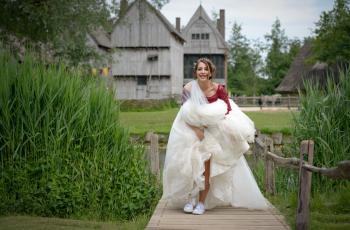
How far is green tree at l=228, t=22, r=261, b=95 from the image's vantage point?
209 feet

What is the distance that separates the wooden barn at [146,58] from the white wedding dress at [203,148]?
38156 mm

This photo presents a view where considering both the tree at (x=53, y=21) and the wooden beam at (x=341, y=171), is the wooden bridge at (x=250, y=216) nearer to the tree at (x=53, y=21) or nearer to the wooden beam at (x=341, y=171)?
the wooden beam at (x=341, y=171)

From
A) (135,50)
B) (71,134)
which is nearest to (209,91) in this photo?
(71,134)

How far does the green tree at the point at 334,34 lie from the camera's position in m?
32.8

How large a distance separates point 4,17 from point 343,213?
10.8m

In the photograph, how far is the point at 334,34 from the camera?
3325 centimetres

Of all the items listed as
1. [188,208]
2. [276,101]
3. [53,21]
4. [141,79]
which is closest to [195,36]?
[141,79]

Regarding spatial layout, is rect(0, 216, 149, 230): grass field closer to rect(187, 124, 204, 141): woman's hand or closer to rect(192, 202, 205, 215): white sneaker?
rect(192, 202, 205, 215): white sneaker

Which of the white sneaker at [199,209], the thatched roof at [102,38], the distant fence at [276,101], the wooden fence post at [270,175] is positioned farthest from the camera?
the distant fence at [276,101]

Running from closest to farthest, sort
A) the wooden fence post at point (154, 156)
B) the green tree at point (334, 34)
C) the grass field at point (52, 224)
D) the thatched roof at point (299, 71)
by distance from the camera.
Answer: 1. the grass field at point (52, 224)
2. the wooden fence post at point (154, 156)
3. the green tree at point (334, 34)
4. the thatched roof at point (299, 71)

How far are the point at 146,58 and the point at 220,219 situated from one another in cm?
3961

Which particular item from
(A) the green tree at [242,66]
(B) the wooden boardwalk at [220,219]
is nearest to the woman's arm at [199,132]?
(B) the wooden boardwalk at [220,219]

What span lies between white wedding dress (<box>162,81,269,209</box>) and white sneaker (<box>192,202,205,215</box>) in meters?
0.14

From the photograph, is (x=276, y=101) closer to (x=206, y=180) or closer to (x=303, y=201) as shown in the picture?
(x=206, y=180)
